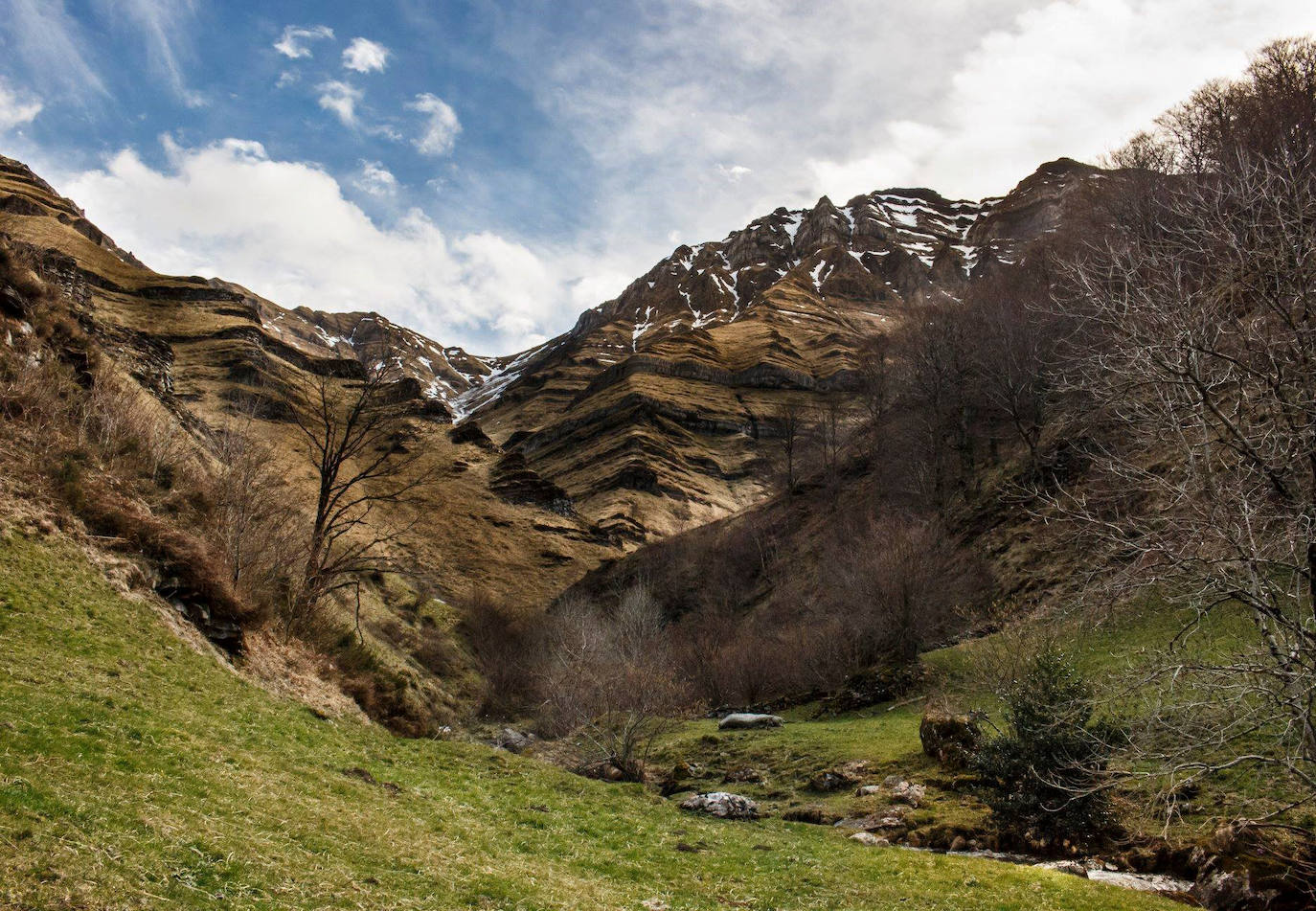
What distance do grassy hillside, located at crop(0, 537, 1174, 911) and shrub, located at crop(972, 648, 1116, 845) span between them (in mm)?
3328

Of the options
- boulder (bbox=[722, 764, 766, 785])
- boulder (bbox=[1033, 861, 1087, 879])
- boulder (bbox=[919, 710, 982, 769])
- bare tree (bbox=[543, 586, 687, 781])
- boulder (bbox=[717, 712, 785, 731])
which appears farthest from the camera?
boulder (bbox=[717, 712, 785, 731])

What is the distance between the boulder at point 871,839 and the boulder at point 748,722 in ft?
55.6

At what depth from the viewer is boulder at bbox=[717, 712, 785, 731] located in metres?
35.9

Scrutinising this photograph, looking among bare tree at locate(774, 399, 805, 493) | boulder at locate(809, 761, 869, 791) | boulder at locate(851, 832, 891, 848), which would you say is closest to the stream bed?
boulder at locate(851, 832, 891, 848)

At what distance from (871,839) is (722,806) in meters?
4.69

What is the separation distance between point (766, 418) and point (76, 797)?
156434mm

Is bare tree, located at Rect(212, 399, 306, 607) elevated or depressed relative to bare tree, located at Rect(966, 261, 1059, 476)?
depressed

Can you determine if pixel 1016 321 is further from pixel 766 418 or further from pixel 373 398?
pixel 766 418

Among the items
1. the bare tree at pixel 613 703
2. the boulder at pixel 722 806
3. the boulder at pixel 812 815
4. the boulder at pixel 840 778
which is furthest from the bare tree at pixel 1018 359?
the boulder at pixel 722 806

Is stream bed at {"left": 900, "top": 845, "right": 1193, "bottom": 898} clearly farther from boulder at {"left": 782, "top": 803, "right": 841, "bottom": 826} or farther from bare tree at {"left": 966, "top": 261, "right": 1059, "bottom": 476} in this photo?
bare tree at {"left": 966, "top": 261, "right": 1059, "bottom": 476}

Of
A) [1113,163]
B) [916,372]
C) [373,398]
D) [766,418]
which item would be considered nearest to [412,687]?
[373,398]

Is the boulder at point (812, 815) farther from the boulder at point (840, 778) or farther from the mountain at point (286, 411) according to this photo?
the mountain at point (286, 411)

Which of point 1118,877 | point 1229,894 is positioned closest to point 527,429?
point 1118,877

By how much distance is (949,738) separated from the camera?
23.7 m
